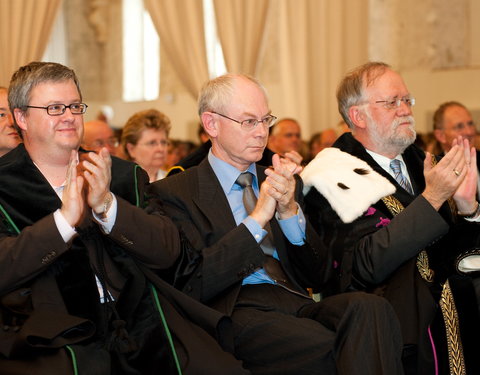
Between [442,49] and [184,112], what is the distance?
5.10 meters

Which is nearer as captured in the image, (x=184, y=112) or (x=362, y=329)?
(x=362, y=329)

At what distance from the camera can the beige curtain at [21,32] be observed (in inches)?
311

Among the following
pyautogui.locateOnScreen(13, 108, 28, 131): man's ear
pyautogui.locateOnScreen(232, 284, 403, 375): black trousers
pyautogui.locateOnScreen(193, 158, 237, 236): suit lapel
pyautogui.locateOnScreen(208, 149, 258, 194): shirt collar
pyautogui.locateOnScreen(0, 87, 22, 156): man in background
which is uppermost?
pyautogui.locateOnScreen(13, 108, 28, 131): man's ear

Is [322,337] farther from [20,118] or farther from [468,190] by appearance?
[20,118]

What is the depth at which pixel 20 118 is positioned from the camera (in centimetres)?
329

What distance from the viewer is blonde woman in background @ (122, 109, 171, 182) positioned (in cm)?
579

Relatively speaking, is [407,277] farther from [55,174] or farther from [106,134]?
[106,134]

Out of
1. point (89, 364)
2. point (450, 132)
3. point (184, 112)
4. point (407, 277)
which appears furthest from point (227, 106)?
point (184, 112)

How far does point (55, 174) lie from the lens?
3299 mm

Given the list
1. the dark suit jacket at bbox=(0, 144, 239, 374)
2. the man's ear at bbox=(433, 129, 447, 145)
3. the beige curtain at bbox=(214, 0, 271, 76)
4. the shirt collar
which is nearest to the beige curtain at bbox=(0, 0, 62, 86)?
the beige curtain at bbox=(214, 0, 271, 76)

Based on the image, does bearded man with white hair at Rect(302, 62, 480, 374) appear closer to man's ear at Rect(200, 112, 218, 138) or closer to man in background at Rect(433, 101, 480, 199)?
man's ear at Rect(200, 112, 218, 138)

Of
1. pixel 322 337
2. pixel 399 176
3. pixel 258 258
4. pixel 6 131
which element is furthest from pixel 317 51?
pixel 322 337

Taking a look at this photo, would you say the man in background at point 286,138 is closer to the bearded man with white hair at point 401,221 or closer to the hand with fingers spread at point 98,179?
the bearded man with white hair at point 401,221

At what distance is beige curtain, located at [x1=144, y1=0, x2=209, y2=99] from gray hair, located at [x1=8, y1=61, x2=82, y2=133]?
6.15 m
